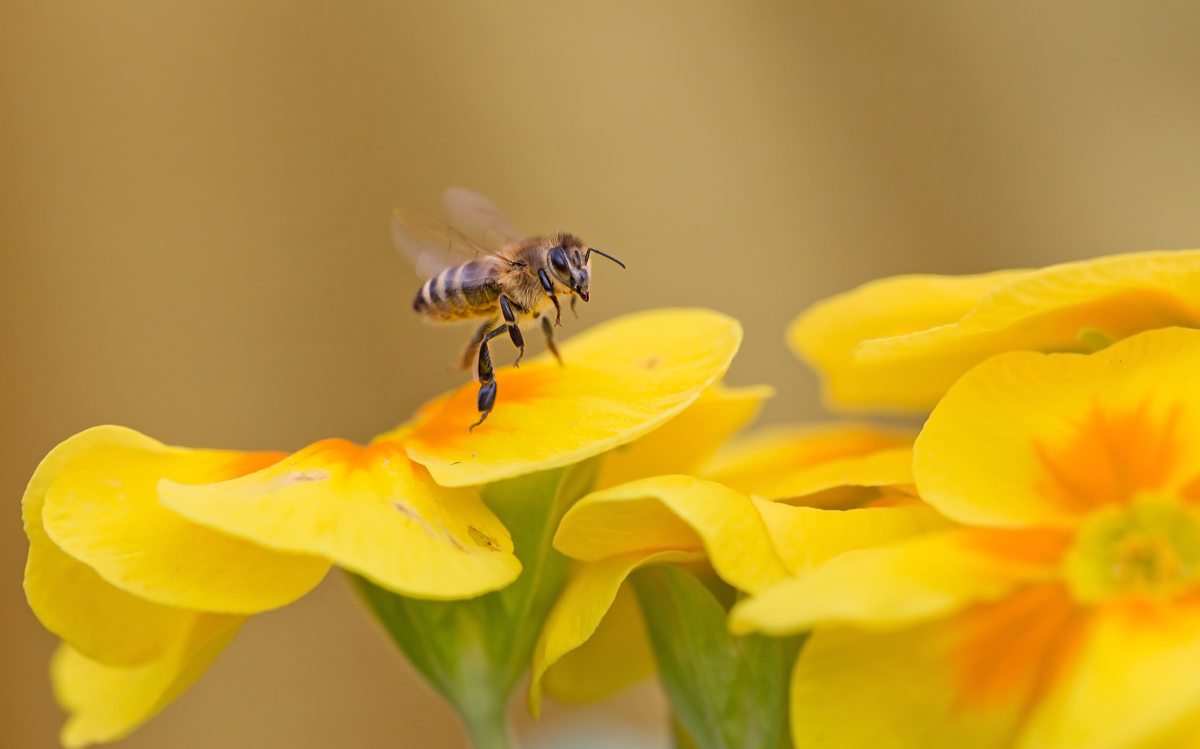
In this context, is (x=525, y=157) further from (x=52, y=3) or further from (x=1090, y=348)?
(x=1090, y=348)

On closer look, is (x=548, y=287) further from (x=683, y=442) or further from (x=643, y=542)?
(x=643, y=542)

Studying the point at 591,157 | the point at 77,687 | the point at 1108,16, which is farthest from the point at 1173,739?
the point at 591,157

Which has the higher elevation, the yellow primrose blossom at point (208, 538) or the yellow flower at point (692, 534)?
the yellow primrose blossom at point (208, 538)

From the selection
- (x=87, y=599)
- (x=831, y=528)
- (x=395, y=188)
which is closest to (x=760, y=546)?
(x=831, y=528)

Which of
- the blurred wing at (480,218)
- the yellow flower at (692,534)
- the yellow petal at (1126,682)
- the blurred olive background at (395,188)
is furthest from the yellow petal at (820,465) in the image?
the blurred olive background at (395,188)

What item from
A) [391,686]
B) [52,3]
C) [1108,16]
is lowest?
[391,686]

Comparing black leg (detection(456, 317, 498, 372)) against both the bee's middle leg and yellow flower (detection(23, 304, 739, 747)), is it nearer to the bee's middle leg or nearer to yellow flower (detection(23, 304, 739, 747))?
the bee's middle leg

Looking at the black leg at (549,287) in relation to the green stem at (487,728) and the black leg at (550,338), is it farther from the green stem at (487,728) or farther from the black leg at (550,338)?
the green stem at (487,728)

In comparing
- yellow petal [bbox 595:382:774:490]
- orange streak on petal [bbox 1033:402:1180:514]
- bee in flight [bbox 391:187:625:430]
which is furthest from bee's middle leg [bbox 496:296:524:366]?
orange streak on petal [bbox 1033:402:1180:514]
